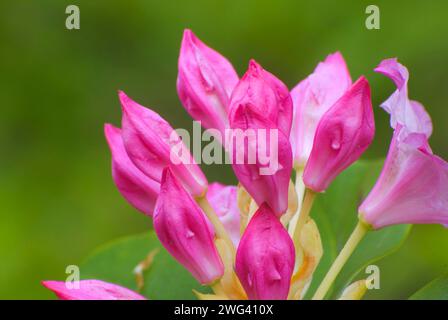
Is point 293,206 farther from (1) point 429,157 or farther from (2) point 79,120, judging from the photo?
(2) point 79,120

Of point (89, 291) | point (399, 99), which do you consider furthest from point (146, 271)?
point (399, 99)

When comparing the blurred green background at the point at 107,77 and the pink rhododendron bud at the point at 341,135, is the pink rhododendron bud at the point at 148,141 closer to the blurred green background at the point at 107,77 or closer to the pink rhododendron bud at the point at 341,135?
the pink rhododendron bud at the point at 341,135

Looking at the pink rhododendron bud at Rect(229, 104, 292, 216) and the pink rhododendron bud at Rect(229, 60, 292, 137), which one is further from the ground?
the pink rhododendron bud at Rect(229, 60, 292, 137)

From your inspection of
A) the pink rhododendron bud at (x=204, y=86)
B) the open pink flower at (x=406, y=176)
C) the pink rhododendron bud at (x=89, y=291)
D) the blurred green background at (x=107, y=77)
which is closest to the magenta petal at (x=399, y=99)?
the open pink flower at (x=406, y=176)

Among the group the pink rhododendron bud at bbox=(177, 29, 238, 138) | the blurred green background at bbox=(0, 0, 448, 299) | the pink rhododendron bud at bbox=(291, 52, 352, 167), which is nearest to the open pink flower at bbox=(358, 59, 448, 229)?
the pink rhododendron bud at bbox=(291, 52, 352, 167)

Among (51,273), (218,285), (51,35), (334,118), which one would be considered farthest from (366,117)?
(51,35)

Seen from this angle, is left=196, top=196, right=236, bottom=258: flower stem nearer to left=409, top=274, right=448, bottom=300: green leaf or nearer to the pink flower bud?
the pink flower bud

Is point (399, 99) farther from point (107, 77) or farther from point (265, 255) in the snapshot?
point (107, 77)
